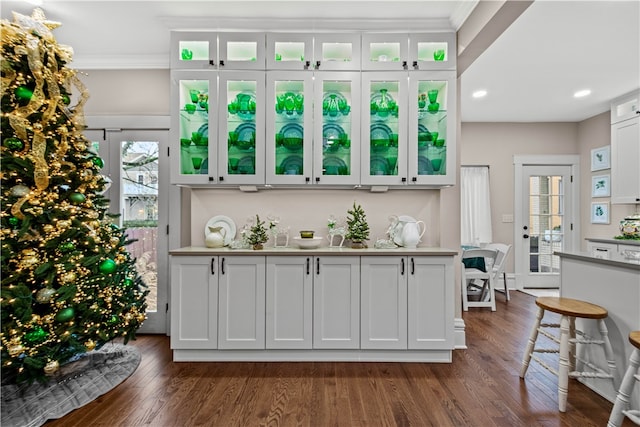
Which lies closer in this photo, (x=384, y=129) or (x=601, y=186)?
(x=384, y=129)

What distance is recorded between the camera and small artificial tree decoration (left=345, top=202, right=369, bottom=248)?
304 centimetres

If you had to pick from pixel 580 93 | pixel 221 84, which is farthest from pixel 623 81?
pixel 221 84

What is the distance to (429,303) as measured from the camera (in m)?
2.80

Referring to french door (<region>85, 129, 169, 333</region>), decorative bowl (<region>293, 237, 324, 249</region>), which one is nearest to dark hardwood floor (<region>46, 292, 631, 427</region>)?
french door (<region>85, 129, 169, 333</region>)

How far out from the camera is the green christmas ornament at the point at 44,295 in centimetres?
208

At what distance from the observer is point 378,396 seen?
2305 millimetres

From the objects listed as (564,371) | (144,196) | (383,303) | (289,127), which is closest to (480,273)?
(383,303)

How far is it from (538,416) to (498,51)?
3268 millimetres

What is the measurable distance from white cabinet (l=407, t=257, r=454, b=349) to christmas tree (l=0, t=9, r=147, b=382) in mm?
2252

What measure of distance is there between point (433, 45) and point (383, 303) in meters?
2.31

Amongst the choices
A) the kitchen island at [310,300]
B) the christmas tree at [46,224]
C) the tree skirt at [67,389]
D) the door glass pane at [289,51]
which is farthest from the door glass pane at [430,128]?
the tree skirt at [67,389]

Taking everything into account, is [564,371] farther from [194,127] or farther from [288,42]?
[194,127]

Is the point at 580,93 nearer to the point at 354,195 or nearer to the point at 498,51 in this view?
the point at 498,51

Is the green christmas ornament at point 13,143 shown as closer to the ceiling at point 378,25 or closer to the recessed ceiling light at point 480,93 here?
the ceiling at point 378,25
